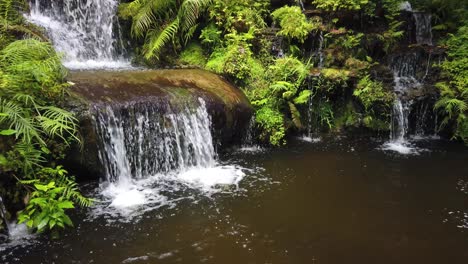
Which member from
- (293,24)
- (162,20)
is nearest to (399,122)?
(293,24)

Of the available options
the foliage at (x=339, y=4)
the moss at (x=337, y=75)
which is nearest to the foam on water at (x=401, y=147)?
the moss at (x=337, y=75)

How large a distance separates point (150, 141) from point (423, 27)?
9.37 metres

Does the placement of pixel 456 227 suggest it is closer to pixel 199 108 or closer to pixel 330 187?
pixel 330 187

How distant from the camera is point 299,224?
228 inches

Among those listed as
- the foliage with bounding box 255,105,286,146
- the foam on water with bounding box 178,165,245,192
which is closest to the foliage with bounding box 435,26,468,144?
the foliage with bounding box 255,105,286,146

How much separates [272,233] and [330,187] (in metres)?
2.03

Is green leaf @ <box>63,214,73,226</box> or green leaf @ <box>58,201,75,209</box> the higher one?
green leaf @ <box>58,201,75,209</box>

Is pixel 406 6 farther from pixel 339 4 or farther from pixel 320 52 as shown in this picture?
pixel 320 52

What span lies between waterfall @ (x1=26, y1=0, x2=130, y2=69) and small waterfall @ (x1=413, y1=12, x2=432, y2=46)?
8.87m

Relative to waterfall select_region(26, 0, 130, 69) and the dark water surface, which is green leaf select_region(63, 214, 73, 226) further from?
waterfall select_region(26, 0, 130, 69)

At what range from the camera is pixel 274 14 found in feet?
35.8

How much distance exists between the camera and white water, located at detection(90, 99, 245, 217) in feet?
21.6

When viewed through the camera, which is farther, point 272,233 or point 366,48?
point 366,48

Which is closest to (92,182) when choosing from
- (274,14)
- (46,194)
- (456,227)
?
(46,194)
